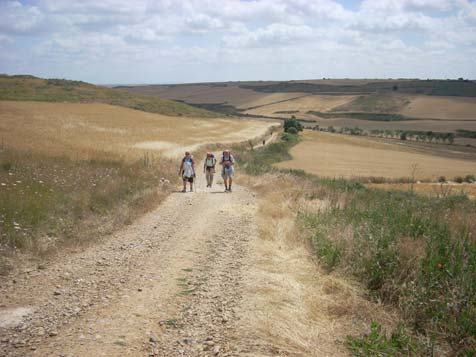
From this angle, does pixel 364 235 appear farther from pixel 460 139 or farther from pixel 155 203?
pixel 460 139

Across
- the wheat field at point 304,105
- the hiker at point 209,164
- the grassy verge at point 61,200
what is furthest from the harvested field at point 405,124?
the grassy verge at point 61,200

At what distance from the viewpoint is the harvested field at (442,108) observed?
370 feet

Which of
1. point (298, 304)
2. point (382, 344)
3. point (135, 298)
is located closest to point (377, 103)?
point (298, 304)

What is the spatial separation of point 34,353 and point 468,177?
149 feet

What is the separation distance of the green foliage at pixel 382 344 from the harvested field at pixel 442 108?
117m

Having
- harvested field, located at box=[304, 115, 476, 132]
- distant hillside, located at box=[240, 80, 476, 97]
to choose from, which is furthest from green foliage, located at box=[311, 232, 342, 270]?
distant hillside, located at box=[240, 80, 476, 97]

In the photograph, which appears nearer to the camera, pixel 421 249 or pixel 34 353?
pixel 34 353

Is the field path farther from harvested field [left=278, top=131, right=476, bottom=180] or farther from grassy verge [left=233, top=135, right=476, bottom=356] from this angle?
harvested field [left=278, top=131, right=476, bottom=180]

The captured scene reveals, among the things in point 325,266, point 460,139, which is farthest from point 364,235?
point 460,139

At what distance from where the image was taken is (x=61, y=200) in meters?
10.7

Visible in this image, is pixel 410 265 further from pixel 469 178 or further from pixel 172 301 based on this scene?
pixel 469 178

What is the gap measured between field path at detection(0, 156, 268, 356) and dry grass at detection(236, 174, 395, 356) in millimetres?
324

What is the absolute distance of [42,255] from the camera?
25.2ft

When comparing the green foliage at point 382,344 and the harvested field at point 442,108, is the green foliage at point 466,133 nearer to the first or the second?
the harvested field at point 442,108
